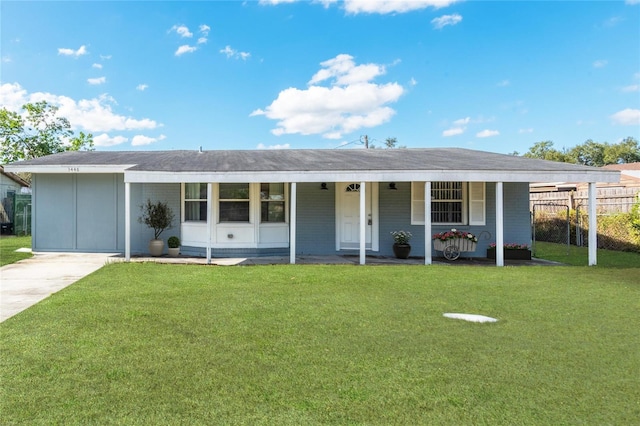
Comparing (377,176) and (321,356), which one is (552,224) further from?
(321,356)

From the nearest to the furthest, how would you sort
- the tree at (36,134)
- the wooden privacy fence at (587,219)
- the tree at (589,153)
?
the wooden privacy fence at (587,219), the tree at (36,134), the tree at (589,153)

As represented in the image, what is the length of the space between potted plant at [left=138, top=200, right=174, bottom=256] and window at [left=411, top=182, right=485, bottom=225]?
6.93 meters

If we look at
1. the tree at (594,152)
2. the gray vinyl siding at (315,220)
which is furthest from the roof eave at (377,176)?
the tree at (594,152)

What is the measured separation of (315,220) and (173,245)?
13.4 ft

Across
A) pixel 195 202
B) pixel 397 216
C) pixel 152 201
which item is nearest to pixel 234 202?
pixel 195 202

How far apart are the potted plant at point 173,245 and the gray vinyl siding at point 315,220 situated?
3389 mm

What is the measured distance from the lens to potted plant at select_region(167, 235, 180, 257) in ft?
34.4

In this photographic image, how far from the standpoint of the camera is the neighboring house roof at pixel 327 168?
348 inches

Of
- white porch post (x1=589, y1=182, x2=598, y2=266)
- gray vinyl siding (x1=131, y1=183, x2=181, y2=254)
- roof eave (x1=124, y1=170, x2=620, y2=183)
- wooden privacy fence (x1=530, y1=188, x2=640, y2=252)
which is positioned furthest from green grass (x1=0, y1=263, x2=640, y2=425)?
wooden privacy fence (x1=530, y1=188, x2=640, y2=252)

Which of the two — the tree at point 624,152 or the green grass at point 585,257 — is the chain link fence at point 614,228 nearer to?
the green grass at point 585,257

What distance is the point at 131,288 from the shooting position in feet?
21.2

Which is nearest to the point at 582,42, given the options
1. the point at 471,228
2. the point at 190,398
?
the point at 471,228

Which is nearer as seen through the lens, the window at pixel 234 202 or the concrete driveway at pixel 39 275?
the concrete driveway at pixel 39 275

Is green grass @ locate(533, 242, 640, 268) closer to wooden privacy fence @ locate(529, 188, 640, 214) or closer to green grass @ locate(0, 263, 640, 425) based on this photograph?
wooden privacy fence @ locate(529, 188, 640, 214)
